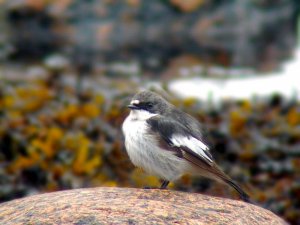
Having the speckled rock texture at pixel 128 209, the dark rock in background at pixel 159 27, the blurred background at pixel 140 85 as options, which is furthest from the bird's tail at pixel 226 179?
the dark rock in background at pixel 159 27

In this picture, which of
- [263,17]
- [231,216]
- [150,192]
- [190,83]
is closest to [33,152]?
[150,192]

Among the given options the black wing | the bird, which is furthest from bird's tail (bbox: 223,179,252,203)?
the black wing

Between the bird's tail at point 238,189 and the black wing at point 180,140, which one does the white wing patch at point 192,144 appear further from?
the bird's tail at point 238,189

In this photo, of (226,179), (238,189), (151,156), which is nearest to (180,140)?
(151,156)

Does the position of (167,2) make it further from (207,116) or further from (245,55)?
(207,116)

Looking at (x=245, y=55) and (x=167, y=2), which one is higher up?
(x=167, y=2)

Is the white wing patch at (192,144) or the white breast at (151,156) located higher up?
the white wing patch at (192,144)

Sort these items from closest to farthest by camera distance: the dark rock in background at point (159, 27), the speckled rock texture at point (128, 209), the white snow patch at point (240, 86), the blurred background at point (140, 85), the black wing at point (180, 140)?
the speckled rock texture at point (128, 209), the black wing at point (180, 140), the blurred background at point (140, 85), the white snow patch at point (240, 86), the dark rock in background at point (159, 27)
